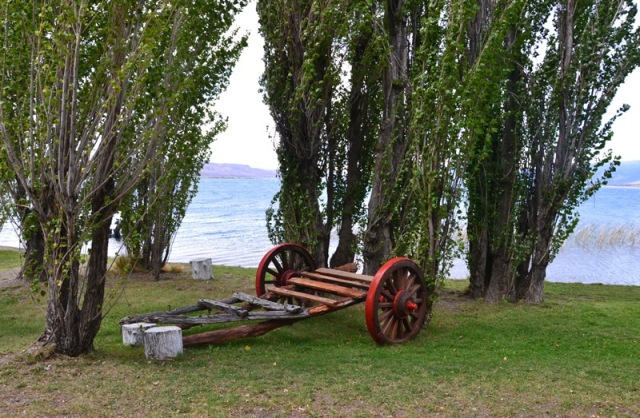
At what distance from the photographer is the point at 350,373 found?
635cm

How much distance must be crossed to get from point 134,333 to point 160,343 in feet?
2.18

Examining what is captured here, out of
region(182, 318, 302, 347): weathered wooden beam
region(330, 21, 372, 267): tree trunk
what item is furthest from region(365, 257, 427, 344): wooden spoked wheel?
region(330, 21, 372, 267): tree trunk

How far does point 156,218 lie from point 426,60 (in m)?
7.41

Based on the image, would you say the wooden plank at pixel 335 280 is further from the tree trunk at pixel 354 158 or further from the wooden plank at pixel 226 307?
the tree trunk at pixel 354 158

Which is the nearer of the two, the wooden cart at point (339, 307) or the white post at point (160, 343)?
the white post at point (160, 343)

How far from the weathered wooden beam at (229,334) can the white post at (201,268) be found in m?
5.43

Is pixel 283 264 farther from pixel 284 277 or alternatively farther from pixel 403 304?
pixel 403 304

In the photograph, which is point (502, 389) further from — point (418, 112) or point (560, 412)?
point (418, 112)

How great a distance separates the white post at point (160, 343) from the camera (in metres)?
6.63

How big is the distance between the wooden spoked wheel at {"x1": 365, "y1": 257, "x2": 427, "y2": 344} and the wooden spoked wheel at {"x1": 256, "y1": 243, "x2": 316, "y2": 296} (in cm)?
232

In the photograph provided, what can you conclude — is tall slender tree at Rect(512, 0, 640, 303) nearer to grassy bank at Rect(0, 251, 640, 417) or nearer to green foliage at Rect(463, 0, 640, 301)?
green foliage at Rect(463, 0, 640, 301)

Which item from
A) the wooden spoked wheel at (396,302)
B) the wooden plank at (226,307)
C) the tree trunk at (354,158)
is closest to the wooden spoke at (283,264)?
the tree trunk at (354,158)

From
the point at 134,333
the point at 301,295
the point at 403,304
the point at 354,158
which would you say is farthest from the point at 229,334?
the point at 354,158

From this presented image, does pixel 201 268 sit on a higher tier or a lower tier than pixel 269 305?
higher
